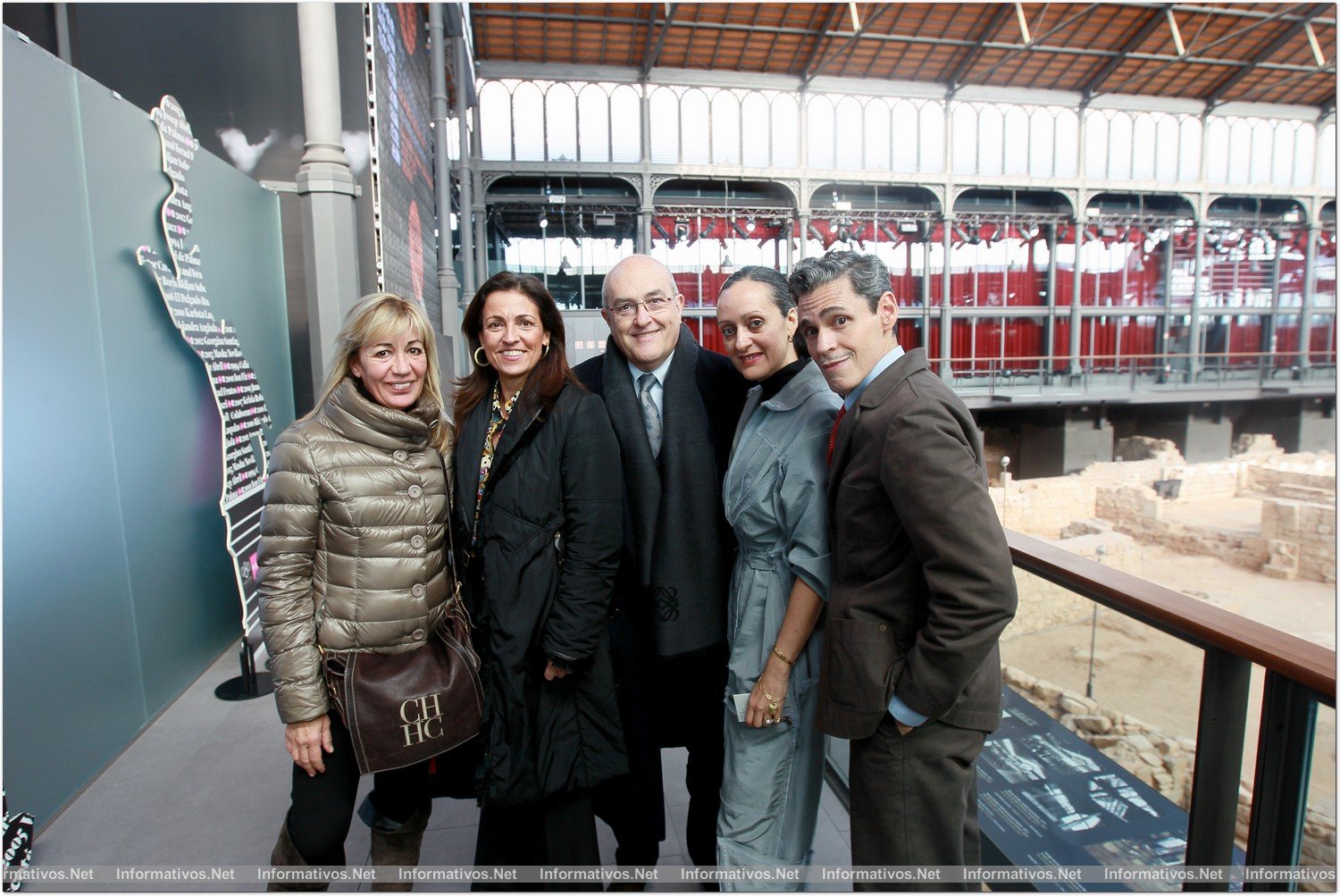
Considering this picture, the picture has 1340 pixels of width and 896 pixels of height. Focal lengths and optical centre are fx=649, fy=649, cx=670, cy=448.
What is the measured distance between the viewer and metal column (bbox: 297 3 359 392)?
12.4ft

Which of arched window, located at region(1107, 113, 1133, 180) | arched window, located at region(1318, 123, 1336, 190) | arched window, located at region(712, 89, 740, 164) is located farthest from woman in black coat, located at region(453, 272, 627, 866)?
arched window, located at region(1318, 123, 1336, 190)

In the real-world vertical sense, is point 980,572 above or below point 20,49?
below

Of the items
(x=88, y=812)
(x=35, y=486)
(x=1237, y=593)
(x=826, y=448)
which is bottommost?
(x=1237, y=593)

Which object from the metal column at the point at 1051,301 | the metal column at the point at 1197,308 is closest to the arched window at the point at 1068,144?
the metal column at the point at 1051,301

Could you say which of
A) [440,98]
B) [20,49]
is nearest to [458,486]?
[20,49]

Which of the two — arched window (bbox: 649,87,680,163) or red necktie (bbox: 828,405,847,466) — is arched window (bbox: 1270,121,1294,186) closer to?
arched window (bbox: 649,87,680,163)

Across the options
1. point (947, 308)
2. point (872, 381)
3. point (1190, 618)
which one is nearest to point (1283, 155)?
point (947, 308)

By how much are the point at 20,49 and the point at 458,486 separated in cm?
242

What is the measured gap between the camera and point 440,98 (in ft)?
30.6

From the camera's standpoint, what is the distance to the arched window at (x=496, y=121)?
18.2m

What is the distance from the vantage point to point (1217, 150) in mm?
22359

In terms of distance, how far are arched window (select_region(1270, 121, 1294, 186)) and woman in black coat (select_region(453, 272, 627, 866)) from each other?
31599mm

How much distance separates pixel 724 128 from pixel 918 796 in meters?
21.1

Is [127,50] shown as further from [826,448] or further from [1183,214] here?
[1183,214]
